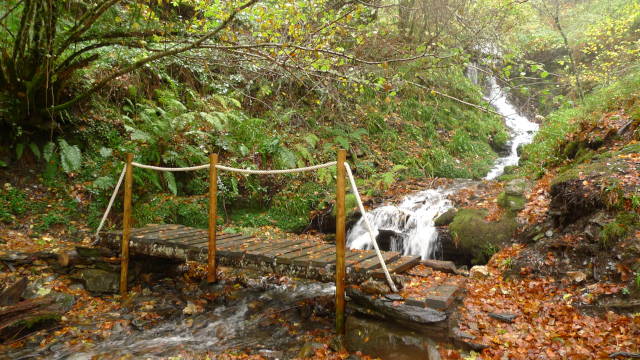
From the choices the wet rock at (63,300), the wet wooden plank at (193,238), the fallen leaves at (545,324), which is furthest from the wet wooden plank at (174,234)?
the fallen leaves at (545,324)

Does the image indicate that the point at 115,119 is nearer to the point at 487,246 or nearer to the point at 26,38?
the point at 26,38

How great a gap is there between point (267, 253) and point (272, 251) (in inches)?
4.2

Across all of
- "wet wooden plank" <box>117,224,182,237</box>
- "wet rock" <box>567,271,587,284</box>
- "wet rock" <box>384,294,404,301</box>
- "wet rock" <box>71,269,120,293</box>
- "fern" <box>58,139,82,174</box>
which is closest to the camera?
"wet rock" <box>384,294,404,301</box>

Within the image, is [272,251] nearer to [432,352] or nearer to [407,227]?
[432,352]

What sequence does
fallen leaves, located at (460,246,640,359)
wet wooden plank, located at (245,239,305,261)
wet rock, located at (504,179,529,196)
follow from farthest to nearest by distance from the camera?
wet rock, located at (504,179,529,196) → wet wooden plank, located at (245,239,305,261) → fallen leaves, located at (460,246,640,359)

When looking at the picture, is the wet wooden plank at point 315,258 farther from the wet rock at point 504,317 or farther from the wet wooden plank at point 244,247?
the wet rock at point 504,317

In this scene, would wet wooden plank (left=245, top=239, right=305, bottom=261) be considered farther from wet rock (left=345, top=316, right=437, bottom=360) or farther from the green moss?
the green moss

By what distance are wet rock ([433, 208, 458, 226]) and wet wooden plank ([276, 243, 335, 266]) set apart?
306cm

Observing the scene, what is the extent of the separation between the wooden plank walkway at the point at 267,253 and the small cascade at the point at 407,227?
8.08ft

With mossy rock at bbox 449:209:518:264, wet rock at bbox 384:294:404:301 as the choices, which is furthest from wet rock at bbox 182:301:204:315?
mossy rock at bbox 449:209:518:264

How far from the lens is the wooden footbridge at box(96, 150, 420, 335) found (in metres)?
3.77

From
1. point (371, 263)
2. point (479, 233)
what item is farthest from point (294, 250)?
point (479, 233)

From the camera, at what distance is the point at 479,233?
6.24 m

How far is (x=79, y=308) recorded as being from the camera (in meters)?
4.85
